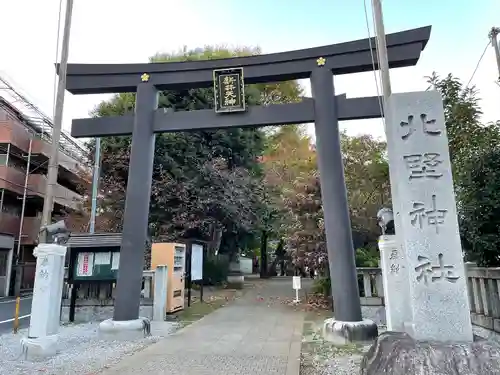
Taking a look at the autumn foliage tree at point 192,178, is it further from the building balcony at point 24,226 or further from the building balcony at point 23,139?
the building balcony at point 24,226

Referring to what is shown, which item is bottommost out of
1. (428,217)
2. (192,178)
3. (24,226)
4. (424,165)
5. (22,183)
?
(428,217)

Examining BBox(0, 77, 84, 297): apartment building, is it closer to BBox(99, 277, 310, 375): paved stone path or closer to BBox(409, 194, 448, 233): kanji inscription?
BBox(99, 277, 310, 375): paved stone path

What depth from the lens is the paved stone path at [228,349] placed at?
538cm

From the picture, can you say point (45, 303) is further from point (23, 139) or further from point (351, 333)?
point (23, 139)

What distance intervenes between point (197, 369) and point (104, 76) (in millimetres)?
6656

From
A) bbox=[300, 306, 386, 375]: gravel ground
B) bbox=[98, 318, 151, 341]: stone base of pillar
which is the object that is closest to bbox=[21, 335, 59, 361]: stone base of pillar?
bbox=[98, 318, 151, 341]: stone base of pillar

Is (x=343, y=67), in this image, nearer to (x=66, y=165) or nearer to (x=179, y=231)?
(x=179, y=231)

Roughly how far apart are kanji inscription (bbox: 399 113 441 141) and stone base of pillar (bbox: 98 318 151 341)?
614cm

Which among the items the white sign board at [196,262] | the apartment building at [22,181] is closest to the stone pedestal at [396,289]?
the white sign board at [196,262]

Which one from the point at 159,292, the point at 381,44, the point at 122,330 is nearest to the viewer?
the point at 381,44

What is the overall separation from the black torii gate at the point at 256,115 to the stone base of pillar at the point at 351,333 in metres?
0.19

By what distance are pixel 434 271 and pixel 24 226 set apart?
2576cm

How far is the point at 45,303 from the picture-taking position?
6512 millimetres

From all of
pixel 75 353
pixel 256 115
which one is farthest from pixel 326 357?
pixel 256 115
